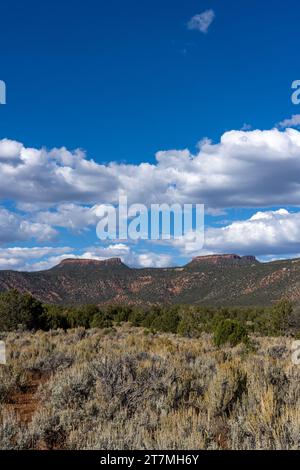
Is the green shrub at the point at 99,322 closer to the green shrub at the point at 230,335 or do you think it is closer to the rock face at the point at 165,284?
the green shrub at the point at 230,335

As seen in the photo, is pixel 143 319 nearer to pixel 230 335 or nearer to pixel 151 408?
pixel 230 335

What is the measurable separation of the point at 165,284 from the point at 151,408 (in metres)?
103

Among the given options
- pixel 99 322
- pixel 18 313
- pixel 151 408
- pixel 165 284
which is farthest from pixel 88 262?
pixel 151 408

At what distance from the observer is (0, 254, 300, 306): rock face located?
296 feet

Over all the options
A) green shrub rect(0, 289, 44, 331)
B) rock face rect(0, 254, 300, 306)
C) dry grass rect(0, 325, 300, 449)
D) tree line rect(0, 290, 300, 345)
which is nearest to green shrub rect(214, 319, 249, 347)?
tree line rect(0, 290, 300, 345)

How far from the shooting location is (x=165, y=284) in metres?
110

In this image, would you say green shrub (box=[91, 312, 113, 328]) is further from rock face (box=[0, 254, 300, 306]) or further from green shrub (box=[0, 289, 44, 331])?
rock face (box=[0, 254, 300, 306])

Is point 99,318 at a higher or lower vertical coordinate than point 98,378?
lower
